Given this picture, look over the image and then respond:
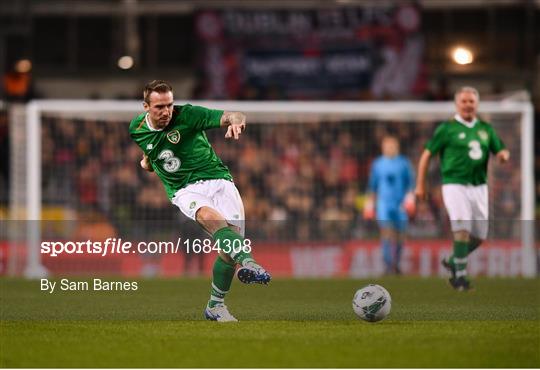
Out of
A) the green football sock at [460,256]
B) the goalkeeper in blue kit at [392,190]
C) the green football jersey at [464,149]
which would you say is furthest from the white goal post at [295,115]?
the green football sock at [460,256]

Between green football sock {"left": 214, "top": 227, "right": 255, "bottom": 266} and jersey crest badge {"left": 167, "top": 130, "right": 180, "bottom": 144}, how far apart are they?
83 centimetres

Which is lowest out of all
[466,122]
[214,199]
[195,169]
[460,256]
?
[460,256]

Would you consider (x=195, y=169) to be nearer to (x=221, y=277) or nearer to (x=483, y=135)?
(x=221, y=277)

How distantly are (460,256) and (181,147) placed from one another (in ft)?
15.5

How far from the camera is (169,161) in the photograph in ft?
33.8

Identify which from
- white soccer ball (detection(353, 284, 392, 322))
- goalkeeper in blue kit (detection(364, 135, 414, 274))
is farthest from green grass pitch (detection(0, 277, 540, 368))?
goalkeeper in blue kit (detection(364, 135, 414, 274))

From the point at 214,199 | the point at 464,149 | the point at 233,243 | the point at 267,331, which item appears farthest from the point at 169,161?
the point at 464,149

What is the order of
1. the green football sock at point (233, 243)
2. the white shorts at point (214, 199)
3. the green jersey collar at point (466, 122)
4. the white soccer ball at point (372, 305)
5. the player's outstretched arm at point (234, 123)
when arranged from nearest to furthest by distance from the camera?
1. the player's outstretched arm at point (234, 123)
2. the green football sock at point (233, 243)
3. the white soccer ball at point (372, 305)
4. the white shorts at point (214, 199)
5. the green jersey collar at point (466, 122)

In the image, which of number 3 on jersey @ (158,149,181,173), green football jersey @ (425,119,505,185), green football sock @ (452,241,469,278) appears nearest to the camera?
number 3 on jersey @ (158,149,181,173)

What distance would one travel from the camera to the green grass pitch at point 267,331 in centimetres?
785

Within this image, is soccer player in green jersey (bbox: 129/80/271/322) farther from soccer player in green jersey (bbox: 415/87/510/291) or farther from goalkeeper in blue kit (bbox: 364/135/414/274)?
goalkeeper in blue kit (bbox: 364/135/414/274)

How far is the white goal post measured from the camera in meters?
18.7

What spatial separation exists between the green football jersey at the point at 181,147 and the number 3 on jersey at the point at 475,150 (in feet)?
15.0

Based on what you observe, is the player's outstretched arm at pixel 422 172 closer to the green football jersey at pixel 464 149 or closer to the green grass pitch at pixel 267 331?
the green football jersey at pixel 464 149
